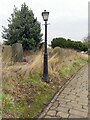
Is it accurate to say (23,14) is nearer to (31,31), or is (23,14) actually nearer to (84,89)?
(31,31)

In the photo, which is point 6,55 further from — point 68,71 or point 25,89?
point 68,71

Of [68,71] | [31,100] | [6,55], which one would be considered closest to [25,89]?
[31,100]

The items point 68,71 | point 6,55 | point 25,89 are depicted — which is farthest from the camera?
point 68,71

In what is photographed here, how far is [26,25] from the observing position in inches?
871

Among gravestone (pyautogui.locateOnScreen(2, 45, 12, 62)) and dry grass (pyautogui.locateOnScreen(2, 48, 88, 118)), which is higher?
gravestone (pyautogui.locateOnScreen(2, 45, 12, 62))

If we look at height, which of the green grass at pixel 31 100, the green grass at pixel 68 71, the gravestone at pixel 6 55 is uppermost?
the gravestone at pixel 6 55

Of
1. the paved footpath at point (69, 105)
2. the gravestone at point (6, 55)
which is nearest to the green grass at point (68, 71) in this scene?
the gravestone at point (6, 55)

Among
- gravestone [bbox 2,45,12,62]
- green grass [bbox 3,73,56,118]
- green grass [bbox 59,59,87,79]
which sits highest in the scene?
gravestone [bbox 2,45,12,62]

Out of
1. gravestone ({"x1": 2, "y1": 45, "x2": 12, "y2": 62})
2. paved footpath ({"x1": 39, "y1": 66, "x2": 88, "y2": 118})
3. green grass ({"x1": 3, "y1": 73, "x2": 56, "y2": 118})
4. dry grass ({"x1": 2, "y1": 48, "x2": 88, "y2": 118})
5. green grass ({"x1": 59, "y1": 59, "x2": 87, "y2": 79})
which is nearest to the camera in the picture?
green grass ({"x1": 3, "y1": 73, "x2": 56, "y2": 118})

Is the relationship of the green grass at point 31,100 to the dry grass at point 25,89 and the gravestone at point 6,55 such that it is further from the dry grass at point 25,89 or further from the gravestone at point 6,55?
the gravestone at point 6,55

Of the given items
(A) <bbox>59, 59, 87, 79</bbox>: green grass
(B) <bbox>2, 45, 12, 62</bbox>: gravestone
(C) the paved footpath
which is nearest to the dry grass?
(C) the paved footpath

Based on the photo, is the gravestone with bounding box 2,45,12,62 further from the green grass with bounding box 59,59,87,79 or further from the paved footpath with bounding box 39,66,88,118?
the green grass with bounding box 59,59,87,79

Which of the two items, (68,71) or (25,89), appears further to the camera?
(68,71)

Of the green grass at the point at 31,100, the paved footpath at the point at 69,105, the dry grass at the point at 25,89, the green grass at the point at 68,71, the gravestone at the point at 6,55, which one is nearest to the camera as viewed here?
the green grass at the point at 31,100
